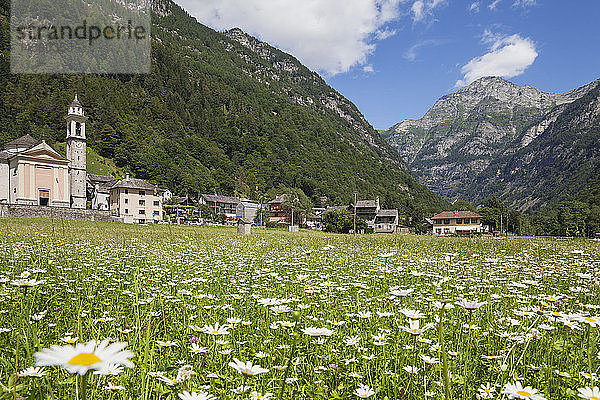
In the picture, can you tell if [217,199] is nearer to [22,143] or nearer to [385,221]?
[22,143]

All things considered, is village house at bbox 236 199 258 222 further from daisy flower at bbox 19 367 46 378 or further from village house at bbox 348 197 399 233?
daisy flower at bbox 19 367 46 378

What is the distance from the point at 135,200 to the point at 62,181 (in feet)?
43.6

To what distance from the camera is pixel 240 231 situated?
28.3m

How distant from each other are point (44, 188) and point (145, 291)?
5851 centimetres

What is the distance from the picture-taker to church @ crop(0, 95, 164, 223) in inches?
1972

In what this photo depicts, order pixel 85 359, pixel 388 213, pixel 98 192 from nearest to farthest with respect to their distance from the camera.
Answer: pixel 85 359, pixel 98 192, pixel 388 213

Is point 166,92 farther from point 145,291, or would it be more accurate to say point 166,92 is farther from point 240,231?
point 145,291

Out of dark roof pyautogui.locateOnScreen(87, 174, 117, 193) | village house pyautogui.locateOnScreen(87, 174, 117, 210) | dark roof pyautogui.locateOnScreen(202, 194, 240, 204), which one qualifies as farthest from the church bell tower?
dark roof pyautogui.locateOnScreen(202, 194, 240, 204)

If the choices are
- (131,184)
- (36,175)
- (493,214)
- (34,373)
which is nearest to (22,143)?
(36,175)

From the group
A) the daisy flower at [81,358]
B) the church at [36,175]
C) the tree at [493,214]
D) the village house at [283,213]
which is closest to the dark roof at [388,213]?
the tree at [493,214]

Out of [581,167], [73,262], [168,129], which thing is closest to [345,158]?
[168,129]

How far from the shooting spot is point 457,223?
9681 centimetres

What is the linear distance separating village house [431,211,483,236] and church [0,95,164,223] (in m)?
69.3

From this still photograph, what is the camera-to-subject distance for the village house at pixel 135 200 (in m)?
63.5
